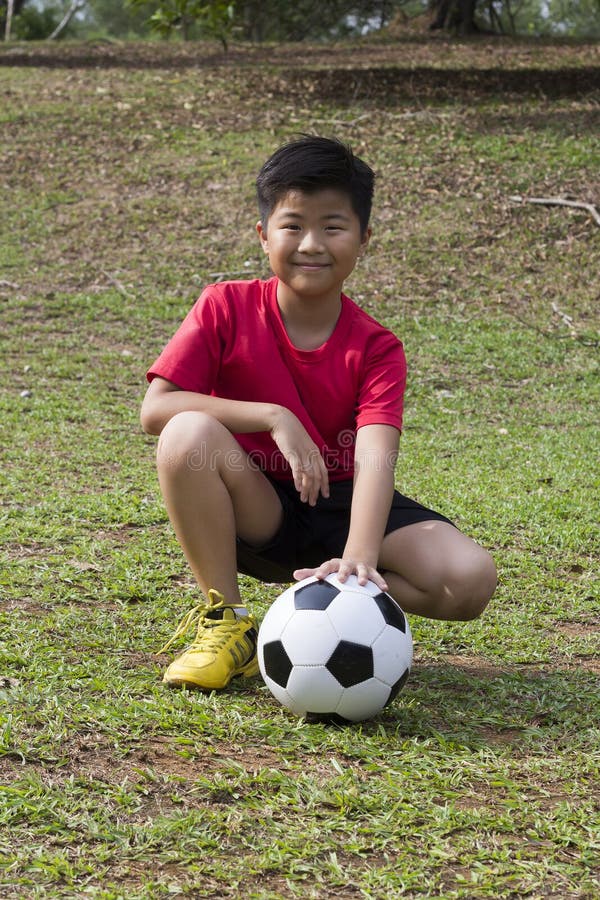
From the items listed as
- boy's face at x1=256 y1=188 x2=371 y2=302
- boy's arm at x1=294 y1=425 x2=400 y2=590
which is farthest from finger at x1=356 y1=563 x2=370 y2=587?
boy's face at x1=256 y1=188 x2=371 y2=302

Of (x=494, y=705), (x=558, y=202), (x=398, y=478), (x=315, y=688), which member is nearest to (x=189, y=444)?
(x=315, y=688)

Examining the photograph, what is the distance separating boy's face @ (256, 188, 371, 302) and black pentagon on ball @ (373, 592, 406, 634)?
1.00m

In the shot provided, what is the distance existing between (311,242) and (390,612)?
45.3 inches

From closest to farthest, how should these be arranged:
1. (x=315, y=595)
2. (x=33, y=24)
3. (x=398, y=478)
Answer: (x=315, y=595)
(x=398, y=478)
(x=33, y=24)

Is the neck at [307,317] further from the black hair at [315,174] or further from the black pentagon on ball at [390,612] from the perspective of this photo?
the black pentagon on ball at [390,612]

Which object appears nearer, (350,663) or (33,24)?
(350,663)

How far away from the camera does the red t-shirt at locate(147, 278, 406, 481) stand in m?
3.33

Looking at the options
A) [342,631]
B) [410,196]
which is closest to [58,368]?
[410,196]

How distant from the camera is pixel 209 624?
3.22 m

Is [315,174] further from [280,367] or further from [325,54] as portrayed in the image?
[325,54]

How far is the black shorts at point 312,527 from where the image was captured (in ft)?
11.0

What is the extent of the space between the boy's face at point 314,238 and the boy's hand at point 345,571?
0.89 meters

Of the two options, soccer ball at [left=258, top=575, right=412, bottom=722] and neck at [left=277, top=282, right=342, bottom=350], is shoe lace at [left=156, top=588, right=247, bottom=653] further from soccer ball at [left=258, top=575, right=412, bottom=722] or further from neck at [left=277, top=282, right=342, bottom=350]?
neck at [left=277, top=282, right=342, bottom=350]

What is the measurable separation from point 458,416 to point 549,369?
1328 mm
